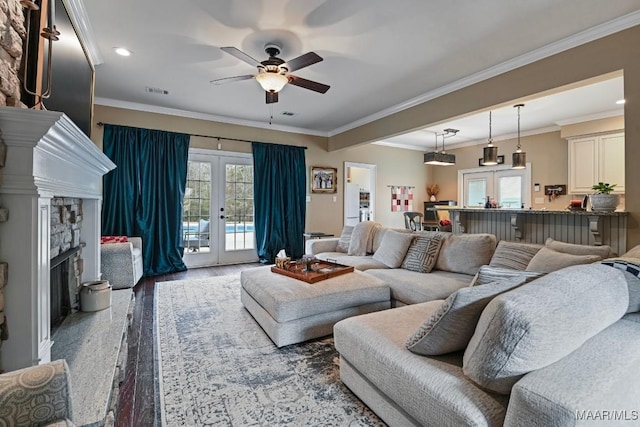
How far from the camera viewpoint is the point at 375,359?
1.54m

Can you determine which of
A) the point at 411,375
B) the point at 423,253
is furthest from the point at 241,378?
the point at 423,253

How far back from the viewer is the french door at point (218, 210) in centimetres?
543

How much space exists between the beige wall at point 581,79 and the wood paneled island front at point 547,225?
0.14 meters

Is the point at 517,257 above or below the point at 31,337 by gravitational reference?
above

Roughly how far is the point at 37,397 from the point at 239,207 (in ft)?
16.4

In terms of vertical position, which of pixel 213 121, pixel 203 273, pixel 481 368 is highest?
pixel 213 121

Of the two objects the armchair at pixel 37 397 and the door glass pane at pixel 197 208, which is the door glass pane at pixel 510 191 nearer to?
the door glass pane at pixel 197 208

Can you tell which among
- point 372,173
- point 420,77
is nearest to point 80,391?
point 420,77

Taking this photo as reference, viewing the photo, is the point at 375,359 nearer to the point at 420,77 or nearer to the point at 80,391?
the point at 80,391

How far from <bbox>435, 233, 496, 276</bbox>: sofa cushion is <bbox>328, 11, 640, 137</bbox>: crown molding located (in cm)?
180

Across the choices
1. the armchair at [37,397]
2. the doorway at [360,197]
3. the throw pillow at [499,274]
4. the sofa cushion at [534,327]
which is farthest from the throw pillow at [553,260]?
the doorway at [360,197]

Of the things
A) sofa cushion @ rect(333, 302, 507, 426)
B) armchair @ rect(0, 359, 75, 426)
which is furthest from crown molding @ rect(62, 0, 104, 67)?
sofa cushion @ rect(333, 302, 507, 426)

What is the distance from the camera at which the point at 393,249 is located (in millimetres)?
3678

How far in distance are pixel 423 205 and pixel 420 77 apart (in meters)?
5.09
